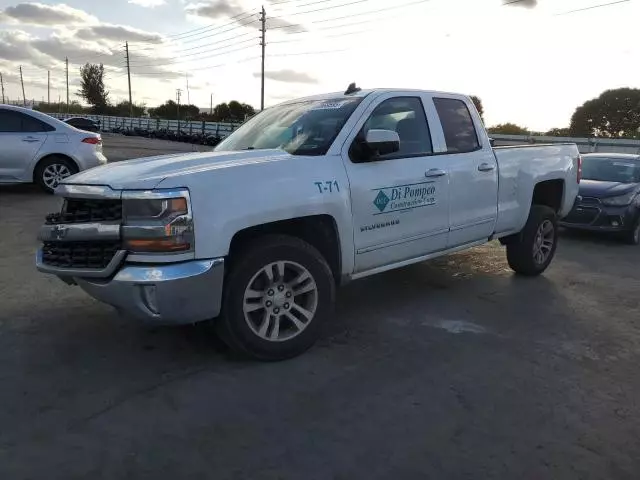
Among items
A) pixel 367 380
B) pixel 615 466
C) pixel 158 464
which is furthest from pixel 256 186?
pixel 615 466

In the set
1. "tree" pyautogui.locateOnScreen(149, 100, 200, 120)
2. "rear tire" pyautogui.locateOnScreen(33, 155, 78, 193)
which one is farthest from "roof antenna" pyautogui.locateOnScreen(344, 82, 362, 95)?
"tree" pyautogui.locateOnScreen(149, 100, 200, 120)

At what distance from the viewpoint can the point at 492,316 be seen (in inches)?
193

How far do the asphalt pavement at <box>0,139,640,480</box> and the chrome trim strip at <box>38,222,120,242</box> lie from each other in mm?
828

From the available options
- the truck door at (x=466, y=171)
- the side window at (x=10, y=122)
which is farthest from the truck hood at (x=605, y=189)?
the side window at (x=10, y=122)

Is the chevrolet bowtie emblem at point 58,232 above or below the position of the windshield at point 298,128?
below

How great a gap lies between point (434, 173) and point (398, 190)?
48 centimetres

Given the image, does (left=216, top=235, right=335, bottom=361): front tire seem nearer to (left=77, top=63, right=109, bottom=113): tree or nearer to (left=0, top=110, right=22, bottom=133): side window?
(left=0, top=110, right=22, bottom=133): side window

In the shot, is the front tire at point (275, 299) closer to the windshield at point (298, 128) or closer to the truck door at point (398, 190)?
the truck door at point (398, 190)

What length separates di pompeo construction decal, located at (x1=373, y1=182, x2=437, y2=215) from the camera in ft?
14.1

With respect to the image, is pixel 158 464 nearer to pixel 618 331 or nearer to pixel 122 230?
pixel 122 230

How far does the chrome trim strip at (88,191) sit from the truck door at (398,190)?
1637mm

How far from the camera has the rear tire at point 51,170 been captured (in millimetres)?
10617

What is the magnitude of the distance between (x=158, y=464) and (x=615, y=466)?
2207mm

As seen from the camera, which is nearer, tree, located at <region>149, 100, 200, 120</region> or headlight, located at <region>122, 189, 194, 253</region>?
headlight, located at <region>122, 189, 194, 253</region>
